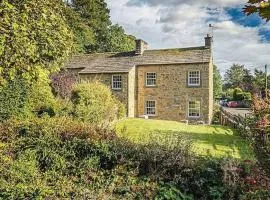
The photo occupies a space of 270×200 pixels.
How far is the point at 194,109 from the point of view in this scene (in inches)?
1188

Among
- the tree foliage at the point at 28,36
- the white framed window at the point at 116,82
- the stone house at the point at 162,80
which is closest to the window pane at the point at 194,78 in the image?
the stone house at the point at 162,80

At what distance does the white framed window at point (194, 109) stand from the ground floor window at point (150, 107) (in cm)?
349

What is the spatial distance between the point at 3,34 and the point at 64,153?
391cm

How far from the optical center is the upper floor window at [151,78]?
31.5 meters

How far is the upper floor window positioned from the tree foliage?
20.7 m

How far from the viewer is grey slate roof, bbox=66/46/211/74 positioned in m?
30.3

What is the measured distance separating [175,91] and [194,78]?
2157mm

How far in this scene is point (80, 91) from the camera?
735 inches

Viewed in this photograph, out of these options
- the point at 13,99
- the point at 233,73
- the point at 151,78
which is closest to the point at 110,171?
the point at 13,99

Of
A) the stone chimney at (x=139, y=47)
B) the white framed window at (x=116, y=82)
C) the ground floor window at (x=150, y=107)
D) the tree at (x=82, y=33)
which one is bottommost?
the ground floor window at (x=150, y=107)

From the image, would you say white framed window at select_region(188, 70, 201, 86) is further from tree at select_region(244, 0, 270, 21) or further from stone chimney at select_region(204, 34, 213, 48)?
tree at select_region(244, 0, 270, 21)

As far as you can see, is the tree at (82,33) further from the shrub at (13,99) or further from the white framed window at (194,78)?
the shrub at (13,99)

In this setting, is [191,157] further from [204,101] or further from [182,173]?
[204,101]

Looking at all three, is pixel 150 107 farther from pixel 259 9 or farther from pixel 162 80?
pixel 259 9
